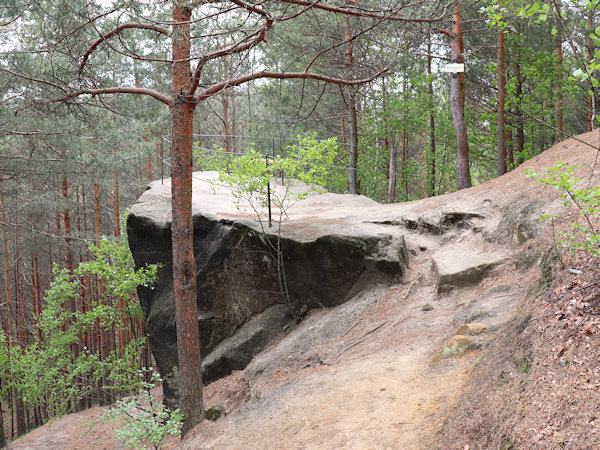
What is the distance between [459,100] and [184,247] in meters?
7.85

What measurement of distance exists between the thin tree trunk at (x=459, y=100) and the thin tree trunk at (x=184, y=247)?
6973 millimetres

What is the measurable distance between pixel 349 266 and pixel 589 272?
479 centimetres

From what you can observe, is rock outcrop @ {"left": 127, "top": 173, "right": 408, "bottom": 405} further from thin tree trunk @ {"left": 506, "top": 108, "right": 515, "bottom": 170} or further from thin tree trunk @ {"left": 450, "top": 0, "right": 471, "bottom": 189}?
thin tree trunk @ {"left": 506, "top": 108, "right": 515, "bottom": 170}

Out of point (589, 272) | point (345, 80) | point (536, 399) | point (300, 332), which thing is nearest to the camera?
point (536, 399)

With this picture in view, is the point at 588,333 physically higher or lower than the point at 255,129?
lower

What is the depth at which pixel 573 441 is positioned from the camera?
92.5 inches

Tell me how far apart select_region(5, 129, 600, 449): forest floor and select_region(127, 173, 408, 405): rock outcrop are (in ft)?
1.45

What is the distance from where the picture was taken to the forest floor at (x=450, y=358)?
2891mm

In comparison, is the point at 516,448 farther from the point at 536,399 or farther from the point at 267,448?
the point at 267,448

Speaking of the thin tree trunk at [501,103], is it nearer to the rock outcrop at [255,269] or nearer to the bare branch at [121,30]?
the rock outcrop at [255,269]

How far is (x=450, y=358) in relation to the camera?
183 inches

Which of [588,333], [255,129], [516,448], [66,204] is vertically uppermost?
[255,129]

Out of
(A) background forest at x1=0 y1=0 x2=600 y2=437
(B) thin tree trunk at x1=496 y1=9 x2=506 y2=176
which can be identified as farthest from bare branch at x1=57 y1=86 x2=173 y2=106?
(B) thin tree trunk at x1=496 y1=9 x2=506 y2=176

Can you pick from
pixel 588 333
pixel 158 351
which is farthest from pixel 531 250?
pixel 158 351
